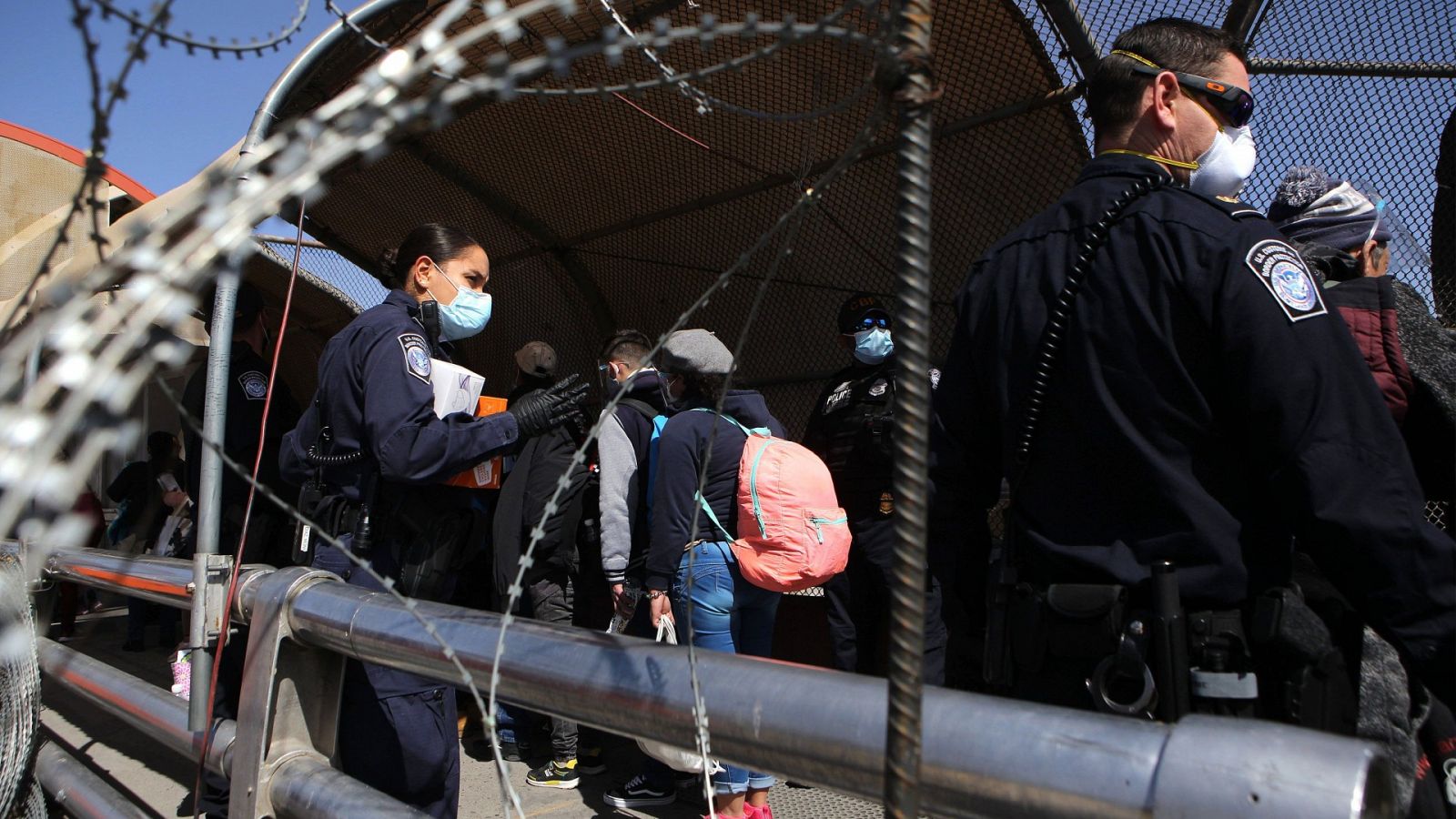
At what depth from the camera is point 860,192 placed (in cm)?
453

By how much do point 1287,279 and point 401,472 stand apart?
6.32 feet

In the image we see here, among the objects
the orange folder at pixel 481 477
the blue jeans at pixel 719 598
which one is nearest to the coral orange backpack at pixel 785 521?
the blue jeans at pixel 719 598

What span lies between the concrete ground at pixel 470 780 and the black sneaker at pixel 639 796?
0.03 m

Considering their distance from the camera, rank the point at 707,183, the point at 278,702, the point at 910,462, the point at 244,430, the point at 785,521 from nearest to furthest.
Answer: the point at 910,462
the point at 278,702
the point at 785,521
the point at 244,430
the point at 707,183

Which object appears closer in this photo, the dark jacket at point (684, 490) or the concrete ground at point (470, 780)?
the dark jacket at point (684, 490)

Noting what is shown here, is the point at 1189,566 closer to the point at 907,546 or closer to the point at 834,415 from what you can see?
the point at 907,546

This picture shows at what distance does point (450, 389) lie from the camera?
8.99 ft

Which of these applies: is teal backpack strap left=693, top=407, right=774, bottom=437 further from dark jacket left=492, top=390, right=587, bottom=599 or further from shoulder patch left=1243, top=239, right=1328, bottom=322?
shoulder patch left=1243, top=239, right=1328, bottom=322

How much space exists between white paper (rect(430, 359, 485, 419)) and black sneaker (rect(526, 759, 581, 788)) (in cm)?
187

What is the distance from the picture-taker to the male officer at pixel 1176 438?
1265 mm

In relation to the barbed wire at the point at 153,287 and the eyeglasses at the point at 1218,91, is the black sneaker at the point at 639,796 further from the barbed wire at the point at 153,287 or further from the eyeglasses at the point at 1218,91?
the barbed wire at the point at 153,287

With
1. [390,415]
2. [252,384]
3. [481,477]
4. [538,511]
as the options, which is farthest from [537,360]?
[390,415]

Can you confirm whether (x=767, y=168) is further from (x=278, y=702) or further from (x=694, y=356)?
(x=278, y=702)

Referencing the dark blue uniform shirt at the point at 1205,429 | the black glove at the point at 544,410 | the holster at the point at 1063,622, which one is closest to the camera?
the dark blue uniform shirt at the point at 1205,429
